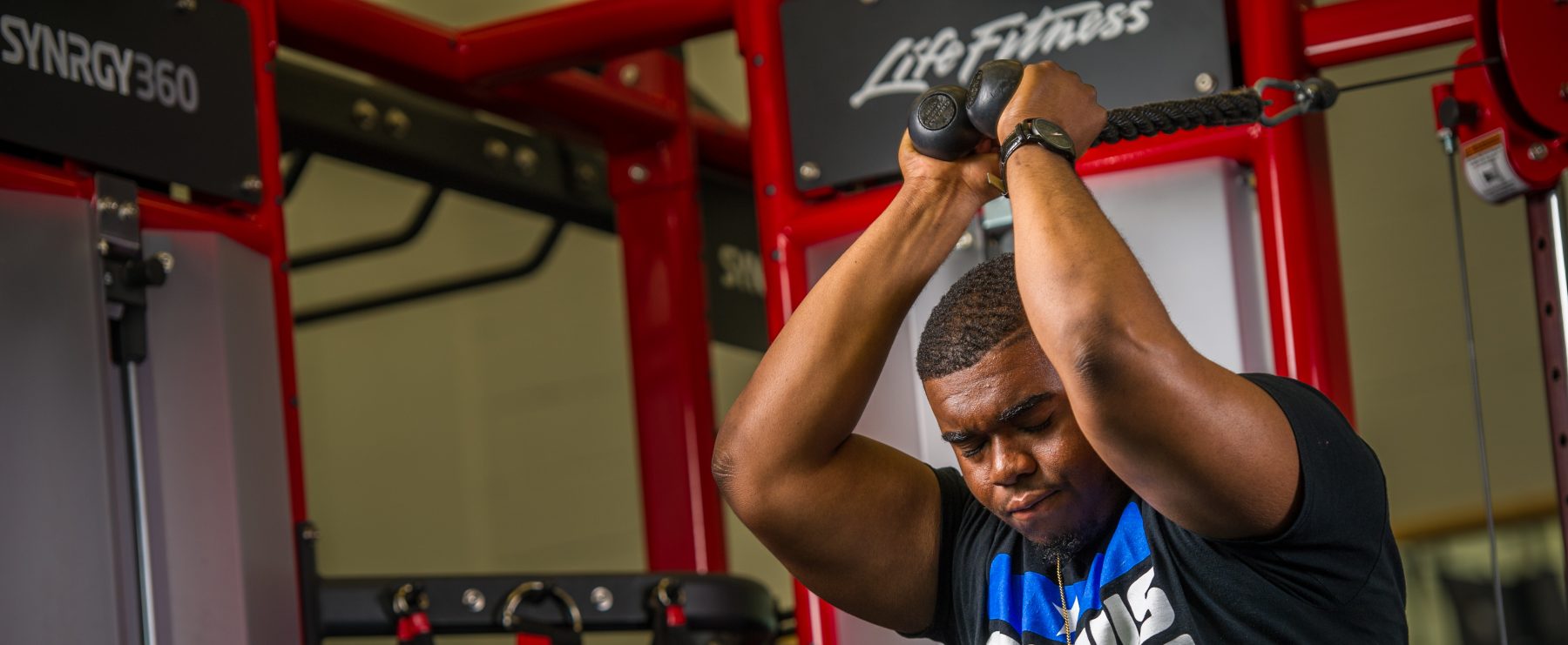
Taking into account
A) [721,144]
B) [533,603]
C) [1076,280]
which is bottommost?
[533,603]

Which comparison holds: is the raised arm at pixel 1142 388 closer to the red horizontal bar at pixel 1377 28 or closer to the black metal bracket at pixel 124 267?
the red horizontal bar at pixel 1377 28

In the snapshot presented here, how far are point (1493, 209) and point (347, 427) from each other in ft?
12.4

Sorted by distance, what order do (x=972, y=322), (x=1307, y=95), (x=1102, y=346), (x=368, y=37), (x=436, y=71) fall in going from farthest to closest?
1. (x=436, y=71)
2. (x=368, y=37)
3. (x=1307, y=95)
4. (x=972, y=322)
5. (x=1102, y=346)

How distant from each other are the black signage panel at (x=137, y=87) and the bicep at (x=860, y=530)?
33.0 inches

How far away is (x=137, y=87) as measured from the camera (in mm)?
2035

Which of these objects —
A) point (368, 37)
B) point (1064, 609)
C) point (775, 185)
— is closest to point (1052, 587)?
point (1064, 609)

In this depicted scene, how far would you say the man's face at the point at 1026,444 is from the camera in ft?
5.11

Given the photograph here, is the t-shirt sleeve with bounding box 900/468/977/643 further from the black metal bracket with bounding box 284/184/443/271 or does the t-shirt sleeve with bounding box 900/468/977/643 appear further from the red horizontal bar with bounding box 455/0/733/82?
the black metal bracket with bounding box 284/184/443/271

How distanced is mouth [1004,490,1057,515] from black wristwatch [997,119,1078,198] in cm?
29

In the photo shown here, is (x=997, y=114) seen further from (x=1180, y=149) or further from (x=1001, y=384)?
(x=1180, y=149)

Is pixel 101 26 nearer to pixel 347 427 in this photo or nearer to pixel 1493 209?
pixel 347 427

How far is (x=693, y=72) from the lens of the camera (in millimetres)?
6102

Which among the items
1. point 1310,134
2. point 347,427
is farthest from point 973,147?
point 347,427

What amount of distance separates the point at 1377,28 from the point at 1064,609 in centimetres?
99
